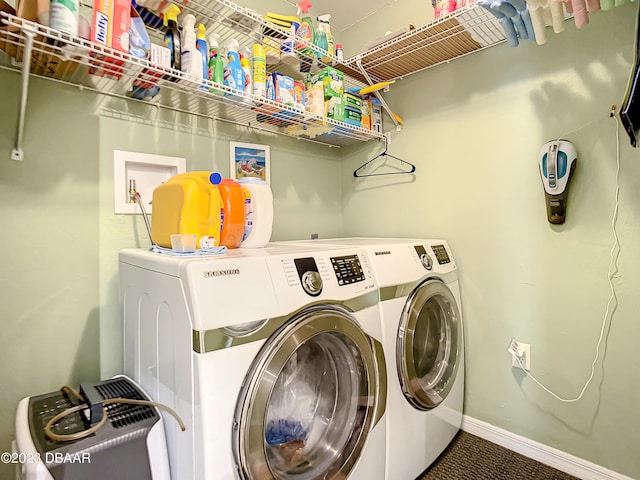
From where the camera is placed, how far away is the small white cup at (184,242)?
42.4 inches

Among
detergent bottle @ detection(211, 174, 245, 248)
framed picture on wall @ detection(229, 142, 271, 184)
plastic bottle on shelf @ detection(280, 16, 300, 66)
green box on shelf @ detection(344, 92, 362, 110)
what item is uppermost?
plastic bottle on shelf @ detection(280, 16, 300, 66)

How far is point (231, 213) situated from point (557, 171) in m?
1.39

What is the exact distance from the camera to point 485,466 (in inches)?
63.4

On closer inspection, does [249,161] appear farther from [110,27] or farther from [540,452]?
[540,452]

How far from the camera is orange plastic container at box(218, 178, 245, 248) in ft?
4.15

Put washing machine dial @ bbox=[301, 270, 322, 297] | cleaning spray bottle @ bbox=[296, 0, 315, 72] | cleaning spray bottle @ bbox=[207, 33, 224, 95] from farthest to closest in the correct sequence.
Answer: cleaning spray bottle @ bbox=[296, 0, 315, 72] → cleaning spray bottle @ bbox=[207, 33, 224, 95] → washing machine dial @ bbox=[301, 270, 322, 297]

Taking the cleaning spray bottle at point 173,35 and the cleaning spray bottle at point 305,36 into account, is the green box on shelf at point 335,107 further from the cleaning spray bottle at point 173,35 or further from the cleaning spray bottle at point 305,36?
the cleaning spray bottle at point 173,35

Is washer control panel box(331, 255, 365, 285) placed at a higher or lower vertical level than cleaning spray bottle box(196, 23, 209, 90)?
lower

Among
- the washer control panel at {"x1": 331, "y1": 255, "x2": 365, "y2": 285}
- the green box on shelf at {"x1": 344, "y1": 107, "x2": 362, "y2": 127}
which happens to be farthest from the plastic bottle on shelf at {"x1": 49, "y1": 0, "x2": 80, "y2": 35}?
the green box on shelf at {"x1": 344, "y1": 107, "x2": 362, "y2": 127}

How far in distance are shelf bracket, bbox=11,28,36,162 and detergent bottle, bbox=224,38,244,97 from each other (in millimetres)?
633

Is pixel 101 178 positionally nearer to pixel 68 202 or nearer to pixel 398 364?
pixel 68 202

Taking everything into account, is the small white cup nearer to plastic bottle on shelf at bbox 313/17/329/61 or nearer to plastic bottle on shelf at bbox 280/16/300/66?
plastic bottle on shelf at bbox 280/16/300/66

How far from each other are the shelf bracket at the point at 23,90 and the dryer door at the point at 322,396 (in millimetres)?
1057

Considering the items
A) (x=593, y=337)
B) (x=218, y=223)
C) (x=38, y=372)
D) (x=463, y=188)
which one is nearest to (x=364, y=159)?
(x=463, y=188)
